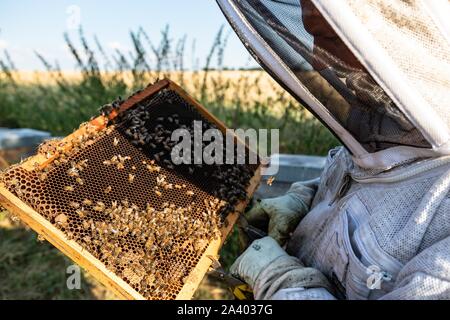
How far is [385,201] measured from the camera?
1.73m

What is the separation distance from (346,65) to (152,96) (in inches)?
59.5

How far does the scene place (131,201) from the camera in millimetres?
2105

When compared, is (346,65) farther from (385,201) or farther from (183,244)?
(183,244)

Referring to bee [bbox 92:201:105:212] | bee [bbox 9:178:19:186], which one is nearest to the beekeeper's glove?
bee [bbox 92:201:105:212]

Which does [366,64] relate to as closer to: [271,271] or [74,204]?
[271,271]

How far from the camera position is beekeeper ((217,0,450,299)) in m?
1.46

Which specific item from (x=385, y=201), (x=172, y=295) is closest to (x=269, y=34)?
(x=385, y=201)

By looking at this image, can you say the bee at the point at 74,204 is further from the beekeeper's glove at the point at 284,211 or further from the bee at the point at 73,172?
the beekeeper's glove at the point at 284,211

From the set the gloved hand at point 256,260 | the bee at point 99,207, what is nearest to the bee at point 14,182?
the bee at point 99,207

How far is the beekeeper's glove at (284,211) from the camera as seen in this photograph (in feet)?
8.32

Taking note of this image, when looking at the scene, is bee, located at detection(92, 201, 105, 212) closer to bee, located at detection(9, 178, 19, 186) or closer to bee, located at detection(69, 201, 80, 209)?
bee, located at detection(69, 201, 80, 209)

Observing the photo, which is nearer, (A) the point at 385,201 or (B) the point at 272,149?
(A) the point at 385,201

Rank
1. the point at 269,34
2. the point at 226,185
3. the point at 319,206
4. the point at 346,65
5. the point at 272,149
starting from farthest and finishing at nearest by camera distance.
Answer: the point at 272,149 < the point at 226,185 < the point at 319,206 < the point at 269,34 < the point at 346,65

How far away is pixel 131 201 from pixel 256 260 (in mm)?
728
